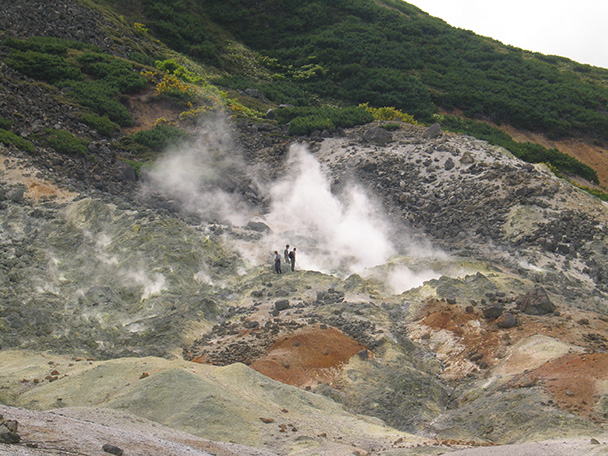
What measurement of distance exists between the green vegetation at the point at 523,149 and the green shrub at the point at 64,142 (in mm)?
25270

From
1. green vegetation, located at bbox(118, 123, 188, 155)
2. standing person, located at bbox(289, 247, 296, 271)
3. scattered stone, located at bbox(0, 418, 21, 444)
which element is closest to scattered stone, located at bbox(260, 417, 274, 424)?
scattered stone, located at bbox(0, 418, 21, 444)

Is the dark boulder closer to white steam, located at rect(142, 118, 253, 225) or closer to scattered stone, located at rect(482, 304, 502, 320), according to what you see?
scattered stone, located at rect(482, 304, 502, 320)

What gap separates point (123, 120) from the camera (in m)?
32.6

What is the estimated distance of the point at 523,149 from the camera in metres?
42.7

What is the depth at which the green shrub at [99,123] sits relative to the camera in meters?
30.2

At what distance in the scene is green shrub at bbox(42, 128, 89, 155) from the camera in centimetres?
2664

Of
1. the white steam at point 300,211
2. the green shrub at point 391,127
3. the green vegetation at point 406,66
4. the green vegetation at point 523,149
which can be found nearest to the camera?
Answer: the white steam at point 300,211

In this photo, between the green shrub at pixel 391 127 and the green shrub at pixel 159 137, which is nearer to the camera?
the green shrub at pixel 159 137

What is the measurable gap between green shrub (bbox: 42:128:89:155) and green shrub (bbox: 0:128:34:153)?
115cm

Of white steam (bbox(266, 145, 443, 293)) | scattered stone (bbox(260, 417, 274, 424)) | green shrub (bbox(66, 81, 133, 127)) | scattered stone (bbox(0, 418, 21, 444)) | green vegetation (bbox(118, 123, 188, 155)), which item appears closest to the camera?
scattered stone (bbox(0, 418, 21, 444))

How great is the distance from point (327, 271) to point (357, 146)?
397 inches

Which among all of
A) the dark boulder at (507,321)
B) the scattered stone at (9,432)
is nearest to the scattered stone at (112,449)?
the scattered stone at (9,432)

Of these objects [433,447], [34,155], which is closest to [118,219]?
[34,155]

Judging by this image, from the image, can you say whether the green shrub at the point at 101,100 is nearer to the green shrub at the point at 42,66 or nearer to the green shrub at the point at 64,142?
the green shrub at the point at 42,66
